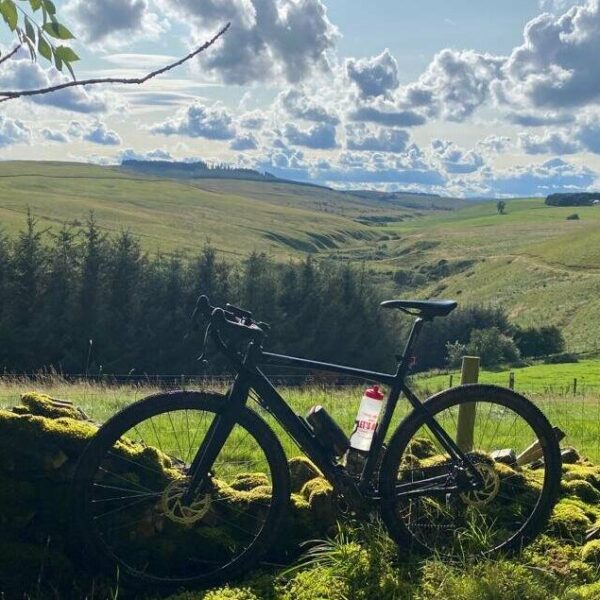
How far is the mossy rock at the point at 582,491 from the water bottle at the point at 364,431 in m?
1.71

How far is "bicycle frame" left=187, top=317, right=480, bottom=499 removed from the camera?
416cm

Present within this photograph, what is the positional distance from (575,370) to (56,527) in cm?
5487

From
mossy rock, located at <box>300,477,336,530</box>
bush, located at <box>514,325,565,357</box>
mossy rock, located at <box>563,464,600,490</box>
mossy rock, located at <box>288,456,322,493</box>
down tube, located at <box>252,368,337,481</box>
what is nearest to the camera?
down tube, located at <box>252,368,337,481</box>

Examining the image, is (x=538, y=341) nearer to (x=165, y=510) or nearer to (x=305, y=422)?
(x=305, y=422)

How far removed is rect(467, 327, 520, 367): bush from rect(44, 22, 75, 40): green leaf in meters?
61.9

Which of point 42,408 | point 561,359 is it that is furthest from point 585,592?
point 561,359

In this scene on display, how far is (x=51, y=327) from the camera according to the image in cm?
4084

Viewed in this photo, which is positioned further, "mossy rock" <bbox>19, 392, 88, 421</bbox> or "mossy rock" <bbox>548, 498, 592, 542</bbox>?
"mossy rock" <bbox>19, 392, 88, 421</bbox>

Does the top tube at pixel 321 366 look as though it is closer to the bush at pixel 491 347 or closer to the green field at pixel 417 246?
the bush at pixel 491 347

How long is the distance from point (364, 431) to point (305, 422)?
1.22 feet

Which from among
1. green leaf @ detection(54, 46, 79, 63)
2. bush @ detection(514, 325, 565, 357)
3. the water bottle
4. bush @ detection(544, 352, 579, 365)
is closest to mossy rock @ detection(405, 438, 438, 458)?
the water bottle

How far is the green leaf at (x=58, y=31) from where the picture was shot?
236 cm

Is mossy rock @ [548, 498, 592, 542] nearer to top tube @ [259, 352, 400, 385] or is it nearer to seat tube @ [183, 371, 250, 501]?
top tube @ [259, 352, 400, 385]

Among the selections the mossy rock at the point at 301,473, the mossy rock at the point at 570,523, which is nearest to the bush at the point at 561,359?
the mossy rock at the point at 570,523
